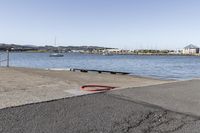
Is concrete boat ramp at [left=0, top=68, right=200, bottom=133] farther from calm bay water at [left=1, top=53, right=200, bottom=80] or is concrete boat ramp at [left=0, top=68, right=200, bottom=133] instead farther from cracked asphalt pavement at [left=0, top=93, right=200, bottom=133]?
calm bay water at [left=1, top=53, right=200, bottom=80]

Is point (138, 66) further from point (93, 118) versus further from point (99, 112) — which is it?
point (93, 118)

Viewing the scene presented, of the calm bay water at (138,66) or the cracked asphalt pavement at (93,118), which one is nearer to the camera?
the cracked asphalt pavement at (93,118)

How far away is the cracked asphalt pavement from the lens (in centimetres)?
568

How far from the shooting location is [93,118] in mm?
6375

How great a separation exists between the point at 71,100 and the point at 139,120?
224cm

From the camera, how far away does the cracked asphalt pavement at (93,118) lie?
18.6 ft

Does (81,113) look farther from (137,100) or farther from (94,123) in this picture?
(137,100)

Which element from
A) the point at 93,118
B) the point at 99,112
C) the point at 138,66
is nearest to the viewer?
the point at 93,118

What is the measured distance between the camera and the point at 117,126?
19.5ft

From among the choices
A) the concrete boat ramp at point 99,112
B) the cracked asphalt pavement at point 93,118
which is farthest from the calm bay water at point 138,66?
the cracked asphalt pavement at point 93,118

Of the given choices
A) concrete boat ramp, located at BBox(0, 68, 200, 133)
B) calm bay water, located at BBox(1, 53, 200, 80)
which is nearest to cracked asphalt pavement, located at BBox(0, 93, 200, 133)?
concrete boat ramp, located at BBox(0, 68, 200, 133)

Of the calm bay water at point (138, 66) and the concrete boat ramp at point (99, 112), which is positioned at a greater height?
the concrete boat ramp at point (99, 112)

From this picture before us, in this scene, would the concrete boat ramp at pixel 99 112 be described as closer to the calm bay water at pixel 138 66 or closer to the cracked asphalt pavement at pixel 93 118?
the cracked asphalt pavement at pixel 93 118

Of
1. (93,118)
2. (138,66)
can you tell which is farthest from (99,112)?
Result: (138,66)
